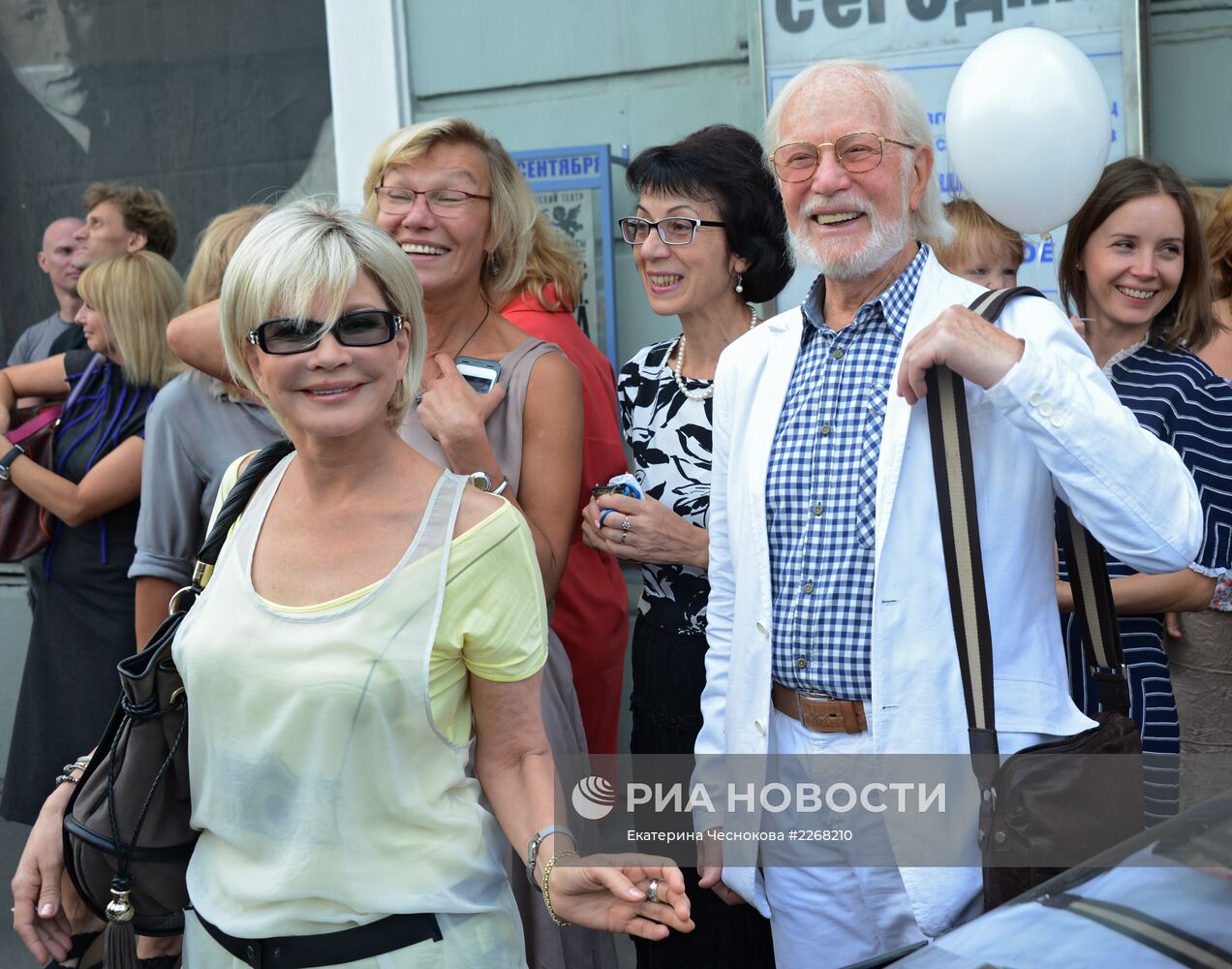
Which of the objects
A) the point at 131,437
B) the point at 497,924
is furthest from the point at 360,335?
the point at 131,437

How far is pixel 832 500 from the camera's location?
90.9 inches

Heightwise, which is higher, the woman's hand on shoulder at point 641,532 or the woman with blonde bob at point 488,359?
the woman with blonde bob at point 488,359

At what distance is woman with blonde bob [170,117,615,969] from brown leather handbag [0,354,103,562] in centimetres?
123

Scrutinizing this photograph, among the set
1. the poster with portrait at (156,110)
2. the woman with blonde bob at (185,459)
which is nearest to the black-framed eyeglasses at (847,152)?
the woman with blonde bob at (185,459)

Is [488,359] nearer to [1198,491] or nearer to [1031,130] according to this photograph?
[1031,130]

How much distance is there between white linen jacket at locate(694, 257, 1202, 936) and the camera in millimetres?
1991

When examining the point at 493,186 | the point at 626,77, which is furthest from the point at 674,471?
the point at 626,77

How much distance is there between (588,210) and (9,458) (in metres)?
2.15

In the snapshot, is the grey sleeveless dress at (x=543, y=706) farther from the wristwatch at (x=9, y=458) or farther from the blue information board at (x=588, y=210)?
the blue information board at (x=588, y=210)

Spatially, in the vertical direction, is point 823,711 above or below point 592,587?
below

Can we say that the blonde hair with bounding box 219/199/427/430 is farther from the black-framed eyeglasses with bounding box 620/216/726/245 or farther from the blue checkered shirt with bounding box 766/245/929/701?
the black-framed eyeglasses with bounding box 620/216/726/245

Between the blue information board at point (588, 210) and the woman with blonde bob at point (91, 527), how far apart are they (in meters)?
1.51

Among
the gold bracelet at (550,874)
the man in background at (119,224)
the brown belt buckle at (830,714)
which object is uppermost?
the man in background at (119,224)

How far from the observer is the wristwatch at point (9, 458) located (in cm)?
400
